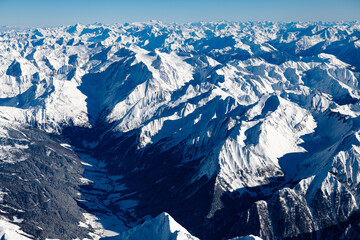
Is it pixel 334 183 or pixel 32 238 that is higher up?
pixel 334 183

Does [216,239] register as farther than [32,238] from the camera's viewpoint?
Yes

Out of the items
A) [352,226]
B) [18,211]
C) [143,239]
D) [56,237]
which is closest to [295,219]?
[352,226]

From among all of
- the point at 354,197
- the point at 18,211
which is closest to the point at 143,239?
the point at 18,211

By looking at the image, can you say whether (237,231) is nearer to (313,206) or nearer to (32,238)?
(313,206)

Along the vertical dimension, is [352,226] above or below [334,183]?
below

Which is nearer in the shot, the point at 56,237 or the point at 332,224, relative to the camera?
the point at 332,224

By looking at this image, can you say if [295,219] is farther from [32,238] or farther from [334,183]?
[32,238]

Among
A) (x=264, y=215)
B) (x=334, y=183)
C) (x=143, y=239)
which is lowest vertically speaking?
(x=143, y=239)

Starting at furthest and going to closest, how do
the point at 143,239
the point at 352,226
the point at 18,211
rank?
the point at 18,211
the point at 352,226
the point at 143,239

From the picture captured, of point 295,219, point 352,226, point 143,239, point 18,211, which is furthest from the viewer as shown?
point 18,211
